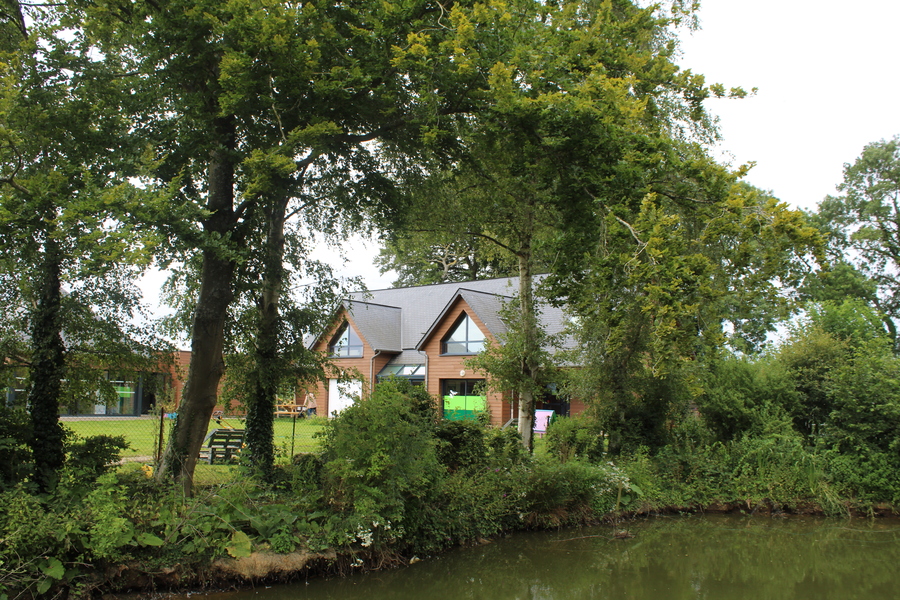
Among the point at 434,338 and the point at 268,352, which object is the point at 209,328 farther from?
the point at 434,338

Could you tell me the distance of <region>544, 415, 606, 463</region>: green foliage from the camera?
14086mm

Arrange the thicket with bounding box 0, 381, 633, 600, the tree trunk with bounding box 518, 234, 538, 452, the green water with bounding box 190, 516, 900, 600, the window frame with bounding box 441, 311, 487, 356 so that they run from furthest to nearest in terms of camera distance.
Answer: the window frame with bounding box 441, 311, 487, 356 → the tree trunk with bounding box 518, 234, 538, 452 → the green water with bounding box 190, 516, 900, 600 → the thicket with bounding box 0, 381, 633, 600

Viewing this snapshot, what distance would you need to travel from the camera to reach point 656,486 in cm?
1399

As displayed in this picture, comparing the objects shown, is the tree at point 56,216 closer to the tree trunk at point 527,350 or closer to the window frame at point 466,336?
the tree trunk at point 527,350

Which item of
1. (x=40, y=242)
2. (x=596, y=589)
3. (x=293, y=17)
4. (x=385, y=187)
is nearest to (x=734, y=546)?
(x=596, y=589)

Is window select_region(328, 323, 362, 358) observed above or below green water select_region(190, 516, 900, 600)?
above

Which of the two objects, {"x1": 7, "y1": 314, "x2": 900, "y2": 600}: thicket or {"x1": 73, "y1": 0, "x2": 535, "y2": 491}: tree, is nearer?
{"x1": 7, "y1": 314, "x2": 900, "y2": 600}: thicket

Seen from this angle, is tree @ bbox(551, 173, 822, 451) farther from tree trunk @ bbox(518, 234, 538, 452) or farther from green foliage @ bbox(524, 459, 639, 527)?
tree trunk @ bbox(518, 234, 538, 452)

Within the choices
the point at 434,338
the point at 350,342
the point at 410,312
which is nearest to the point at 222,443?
the point at 434,338

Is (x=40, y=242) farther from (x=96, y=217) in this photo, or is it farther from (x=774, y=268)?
(x=774, y=268)

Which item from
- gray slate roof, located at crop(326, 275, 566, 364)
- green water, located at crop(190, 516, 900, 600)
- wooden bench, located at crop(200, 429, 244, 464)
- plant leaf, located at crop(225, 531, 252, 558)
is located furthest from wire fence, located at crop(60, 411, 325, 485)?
gray slate roof, located at crop(326, 275, 566, 364)

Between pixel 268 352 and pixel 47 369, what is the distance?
379cm

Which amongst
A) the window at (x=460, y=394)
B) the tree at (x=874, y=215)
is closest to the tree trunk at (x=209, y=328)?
the window at (x=460, y=394)

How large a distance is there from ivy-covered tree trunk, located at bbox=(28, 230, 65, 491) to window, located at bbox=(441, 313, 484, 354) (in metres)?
20.0
